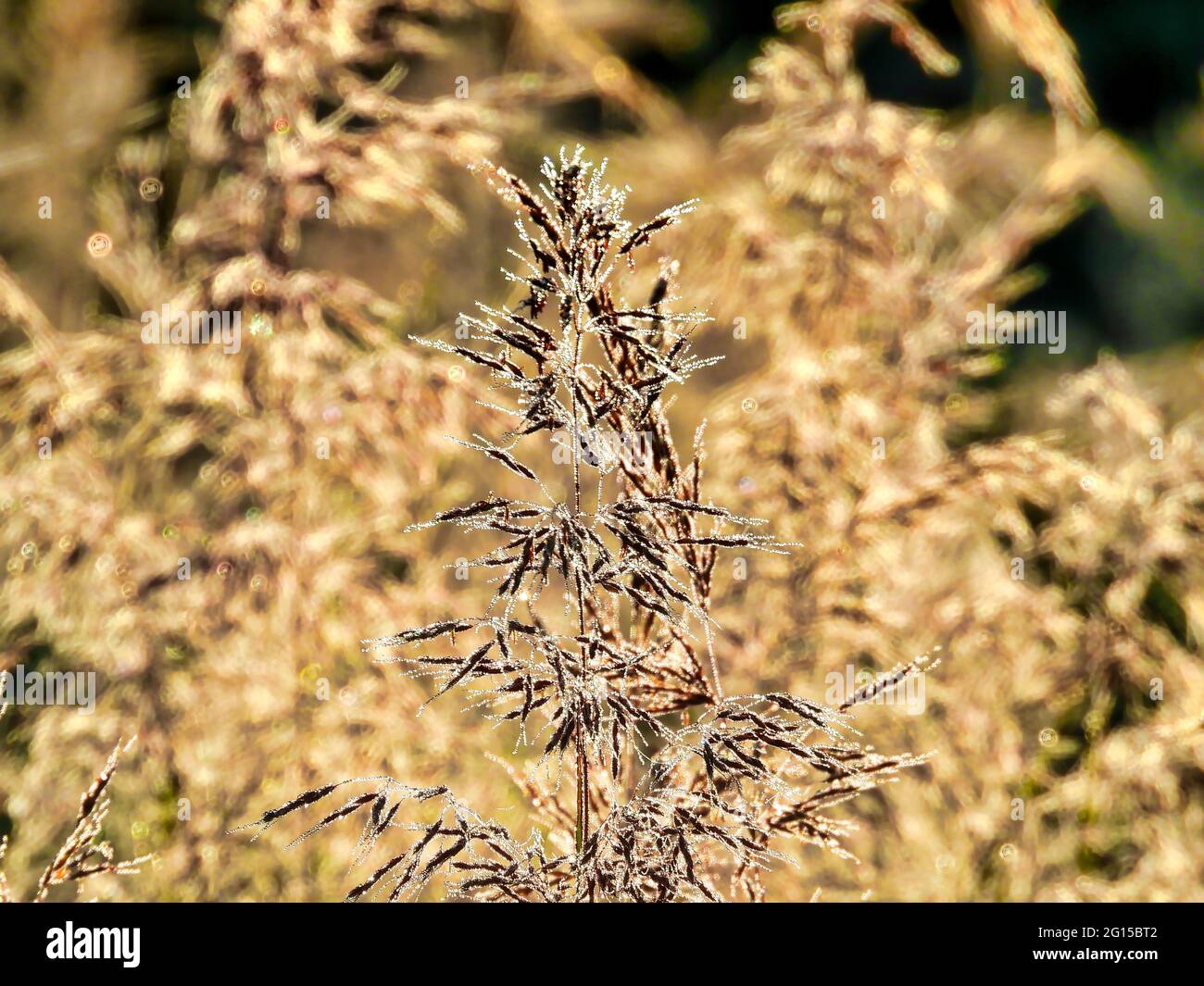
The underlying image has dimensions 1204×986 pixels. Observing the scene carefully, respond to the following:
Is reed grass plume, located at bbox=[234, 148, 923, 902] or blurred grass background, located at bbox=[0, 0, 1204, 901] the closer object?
reed grass plume, located at bbox=[234, 148, 923, 902]

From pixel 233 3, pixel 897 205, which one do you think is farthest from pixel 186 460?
pixel 897 205

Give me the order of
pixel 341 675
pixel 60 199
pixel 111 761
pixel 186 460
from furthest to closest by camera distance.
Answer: pixel 60 199
pixel 186 460
pixel 341 675
pixel 111 761

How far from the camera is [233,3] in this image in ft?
6.98

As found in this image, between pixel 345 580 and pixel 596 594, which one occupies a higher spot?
pixel 345 580

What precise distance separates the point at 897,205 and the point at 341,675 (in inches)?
54.0

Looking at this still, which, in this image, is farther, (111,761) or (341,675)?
(341,675)

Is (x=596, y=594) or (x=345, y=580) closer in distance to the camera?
(x=596, y=594)

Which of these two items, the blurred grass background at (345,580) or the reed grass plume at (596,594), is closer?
the reed grass plume at (596,594)
